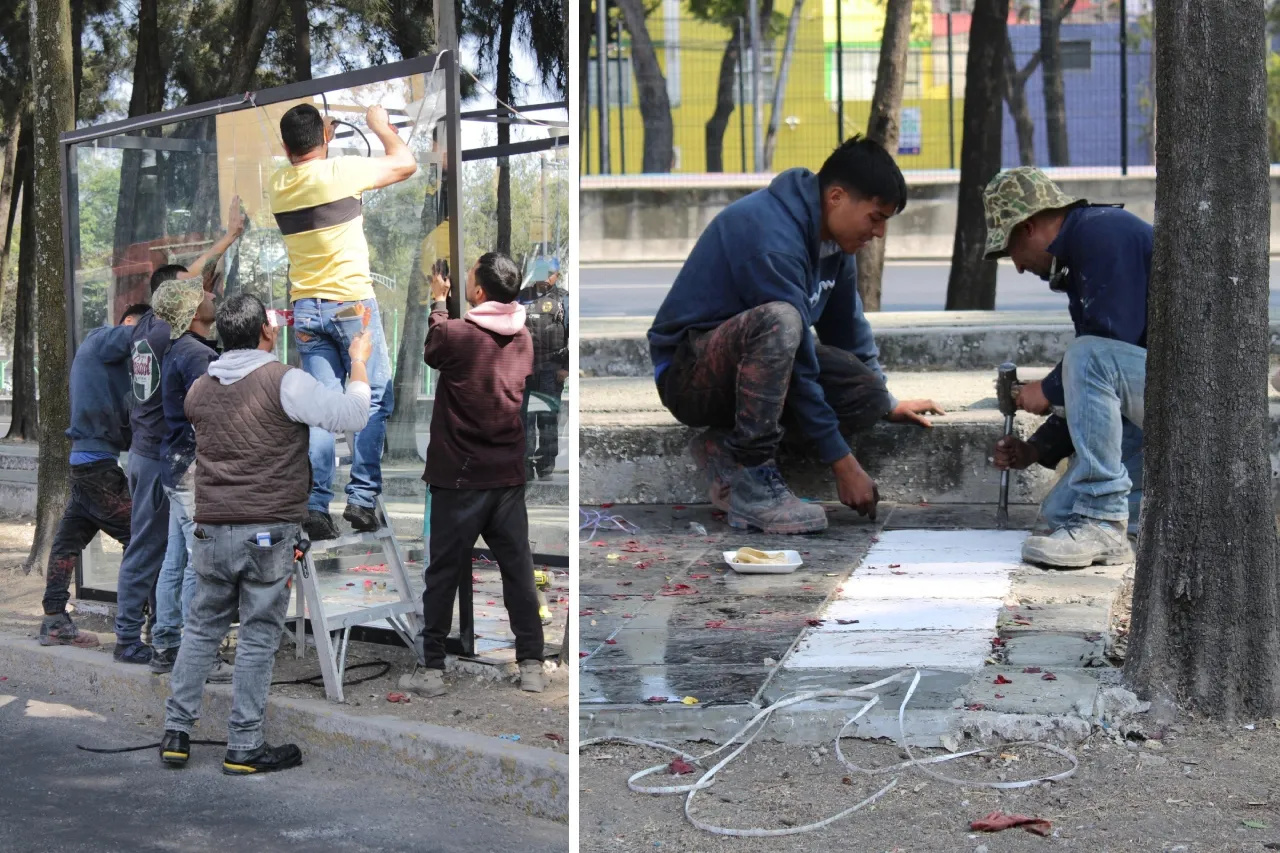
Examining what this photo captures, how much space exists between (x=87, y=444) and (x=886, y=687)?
398cm

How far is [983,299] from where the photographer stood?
12.7m

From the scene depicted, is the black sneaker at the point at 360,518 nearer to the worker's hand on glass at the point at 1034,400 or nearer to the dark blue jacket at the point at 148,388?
the dark blue jacket at the point at 148,388

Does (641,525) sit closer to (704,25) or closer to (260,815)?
(260,815)

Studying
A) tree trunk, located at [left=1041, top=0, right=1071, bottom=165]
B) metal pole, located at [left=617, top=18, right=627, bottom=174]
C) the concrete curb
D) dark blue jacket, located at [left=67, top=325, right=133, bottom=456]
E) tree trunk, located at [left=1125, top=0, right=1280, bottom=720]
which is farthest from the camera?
metal pole, located at [left=617, top=18, right=627, bottom=174]

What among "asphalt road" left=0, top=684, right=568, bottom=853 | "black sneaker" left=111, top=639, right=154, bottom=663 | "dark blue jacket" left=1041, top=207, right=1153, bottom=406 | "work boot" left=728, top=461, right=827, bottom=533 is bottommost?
"asphalt road" left=0, top=684, right=568, bottom=853

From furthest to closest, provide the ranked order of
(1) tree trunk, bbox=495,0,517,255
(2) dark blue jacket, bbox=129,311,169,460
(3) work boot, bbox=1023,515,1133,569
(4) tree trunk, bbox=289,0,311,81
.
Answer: (4) tree trunk, bbox=289,0,311,81
(2) dark blue jacket, bbox=129,311,169,460
(1) tree trunk, bbox=495,0,517,255
(3) work boot, bbox=1023,515,1133,569

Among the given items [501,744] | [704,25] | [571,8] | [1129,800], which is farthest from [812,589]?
[704,25]

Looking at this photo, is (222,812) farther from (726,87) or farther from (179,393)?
(726,87)

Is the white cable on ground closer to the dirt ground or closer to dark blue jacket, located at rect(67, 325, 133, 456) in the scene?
the dirt ground

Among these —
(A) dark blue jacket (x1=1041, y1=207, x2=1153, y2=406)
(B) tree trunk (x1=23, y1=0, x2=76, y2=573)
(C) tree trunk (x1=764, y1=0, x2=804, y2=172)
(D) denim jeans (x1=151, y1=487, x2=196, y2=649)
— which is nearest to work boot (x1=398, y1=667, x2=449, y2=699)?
(D) denim jeans (x1=151, y1=487, x2=196, y2=649)

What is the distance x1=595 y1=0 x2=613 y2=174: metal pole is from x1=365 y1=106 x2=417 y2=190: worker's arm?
51.6 ft

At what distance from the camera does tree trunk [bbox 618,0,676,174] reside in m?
21.2

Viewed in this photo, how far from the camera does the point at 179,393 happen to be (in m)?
5.74

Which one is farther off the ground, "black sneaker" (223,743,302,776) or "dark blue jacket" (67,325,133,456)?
"dark blue jacket" (67,325,133,456)
